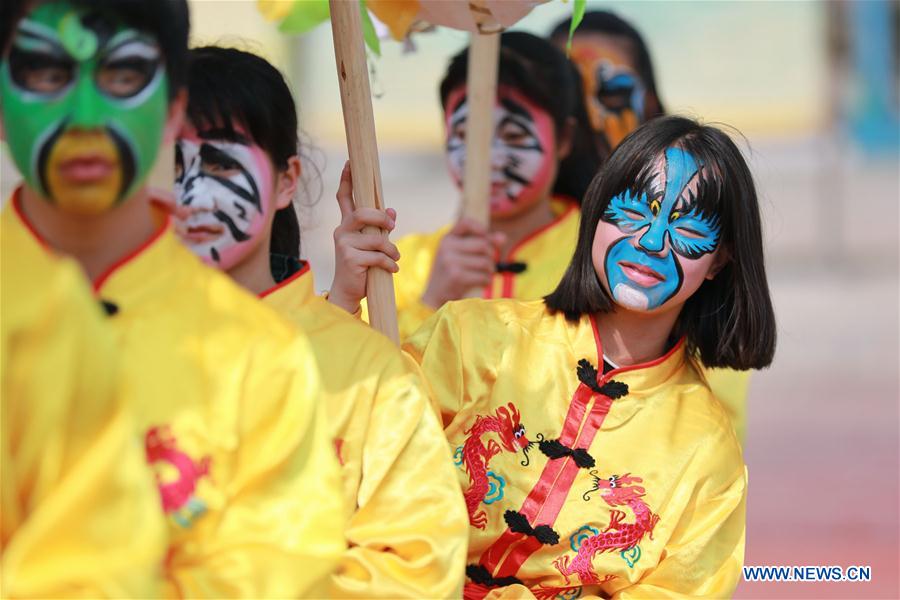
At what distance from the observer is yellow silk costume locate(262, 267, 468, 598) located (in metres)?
2.32

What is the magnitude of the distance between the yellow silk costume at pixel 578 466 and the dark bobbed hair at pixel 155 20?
3.56 feet

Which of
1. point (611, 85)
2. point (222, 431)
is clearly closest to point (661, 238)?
point (222, 431)

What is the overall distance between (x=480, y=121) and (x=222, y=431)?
6.45 feet

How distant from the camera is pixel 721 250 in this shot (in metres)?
3.07

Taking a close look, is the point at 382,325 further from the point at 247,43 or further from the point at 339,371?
the point at 247,43

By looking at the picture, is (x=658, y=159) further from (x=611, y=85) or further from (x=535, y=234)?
(x=611, y=85)

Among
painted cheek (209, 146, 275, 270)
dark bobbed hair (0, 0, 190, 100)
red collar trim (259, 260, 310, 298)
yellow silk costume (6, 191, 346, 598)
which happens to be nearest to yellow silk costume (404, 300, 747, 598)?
red collar trim (259, 260, 310, 298)

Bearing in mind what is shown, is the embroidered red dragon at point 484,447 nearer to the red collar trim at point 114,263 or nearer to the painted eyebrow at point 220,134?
the painted eyebrow at point 220,134

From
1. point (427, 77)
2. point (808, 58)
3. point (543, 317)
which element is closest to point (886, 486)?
point (543, 317)

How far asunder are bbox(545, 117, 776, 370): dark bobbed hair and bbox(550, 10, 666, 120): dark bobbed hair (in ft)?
5.97

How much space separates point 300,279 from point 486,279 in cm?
132

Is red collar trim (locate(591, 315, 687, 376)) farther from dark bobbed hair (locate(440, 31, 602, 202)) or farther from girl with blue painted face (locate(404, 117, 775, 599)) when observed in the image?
dark bobbed hair (locate(440, 31, 602, 202))

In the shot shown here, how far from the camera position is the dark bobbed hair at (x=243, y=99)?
2.71 m

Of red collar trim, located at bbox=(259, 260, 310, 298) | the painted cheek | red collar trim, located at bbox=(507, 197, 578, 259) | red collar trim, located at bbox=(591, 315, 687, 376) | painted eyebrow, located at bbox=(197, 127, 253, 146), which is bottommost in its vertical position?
red collar trim, located at bbox=(591, 315, 687, 376)
